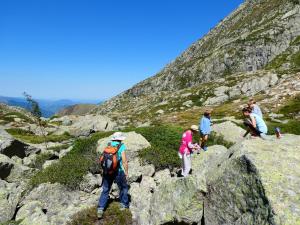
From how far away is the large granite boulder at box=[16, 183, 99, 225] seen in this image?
51.8 ft

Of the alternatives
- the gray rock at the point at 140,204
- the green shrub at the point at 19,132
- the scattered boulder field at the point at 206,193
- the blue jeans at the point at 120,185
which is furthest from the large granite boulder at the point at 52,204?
the green shrub at the point at 19,132

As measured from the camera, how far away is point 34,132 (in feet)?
245

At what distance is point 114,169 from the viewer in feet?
49.7

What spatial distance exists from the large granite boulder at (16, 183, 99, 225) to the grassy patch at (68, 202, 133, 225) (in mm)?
493

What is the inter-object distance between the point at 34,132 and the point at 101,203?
6352cm

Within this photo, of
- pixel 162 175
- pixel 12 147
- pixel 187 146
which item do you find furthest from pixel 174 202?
pixel 12 147

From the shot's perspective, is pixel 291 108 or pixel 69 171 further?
pixel 291 108

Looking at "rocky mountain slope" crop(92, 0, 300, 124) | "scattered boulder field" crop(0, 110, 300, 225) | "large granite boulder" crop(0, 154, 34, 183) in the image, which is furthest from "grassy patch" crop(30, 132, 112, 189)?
"rocky mountain slope" crop(92, 0, 300, 124)

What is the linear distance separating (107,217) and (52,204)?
468cm

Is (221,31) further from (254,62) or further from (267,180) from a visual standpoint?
(267,180)

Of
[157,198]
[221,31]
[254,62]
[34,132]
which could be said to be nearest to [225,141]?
[157,198]

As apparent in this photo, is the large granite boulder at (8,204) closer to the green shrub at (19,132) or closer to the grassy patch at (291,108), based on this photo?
the grassy patch at (291,108)

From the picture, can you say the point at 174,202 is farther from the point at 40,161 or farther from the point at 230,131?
the point at 40,161

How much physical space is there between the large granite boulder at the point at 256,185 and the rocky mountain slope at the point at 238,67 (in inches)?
2665
